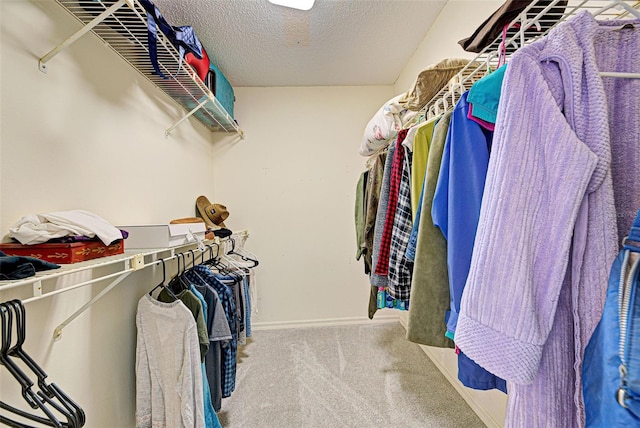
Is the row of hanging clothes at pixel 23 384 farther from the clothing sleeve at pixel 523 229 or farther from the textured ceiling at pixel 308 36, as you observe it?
the textured ceiling at pixel 308 36

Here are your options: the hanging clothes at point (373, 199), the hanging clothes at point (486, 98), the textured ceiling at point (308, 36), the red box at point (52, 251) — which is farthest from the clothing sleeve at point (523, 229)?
the textured ceiling at point (308, 36)

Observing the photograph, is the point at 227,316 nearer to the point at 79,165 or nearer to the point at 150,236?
the point at 150,236

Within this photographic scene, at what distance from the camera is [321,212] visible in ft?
9.13

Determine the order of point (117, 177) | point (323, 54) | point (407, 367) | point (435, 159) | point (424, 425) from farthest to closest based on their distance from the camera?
point (323, 54)
point (407, 367)
point (424, 425)
point (117, 177)
point (435, 159)

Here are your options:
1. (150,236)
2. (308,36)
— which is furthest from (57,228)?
(308,36)

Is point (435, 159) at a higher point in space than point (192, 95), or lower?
lower

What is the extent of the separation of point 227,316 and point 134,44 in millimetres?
1372

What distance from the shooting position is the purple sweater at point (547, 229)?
17.6 inches

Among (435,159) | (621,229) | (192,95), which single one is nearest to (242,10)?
(192,95)

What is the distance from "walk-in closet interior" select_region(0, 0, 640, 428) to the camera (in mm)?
465

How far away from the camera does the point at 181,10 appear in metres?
1.71

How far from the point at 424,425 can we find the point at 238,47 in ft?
8.92

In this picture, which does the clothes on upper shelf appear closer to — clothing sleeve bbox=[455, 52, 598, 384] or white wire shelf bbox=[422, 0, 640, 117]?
clothing sleeve bbox=[455, 52, 598, 384]

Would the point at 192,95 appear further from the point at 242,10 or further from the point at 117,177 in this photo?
the point at 117,177
